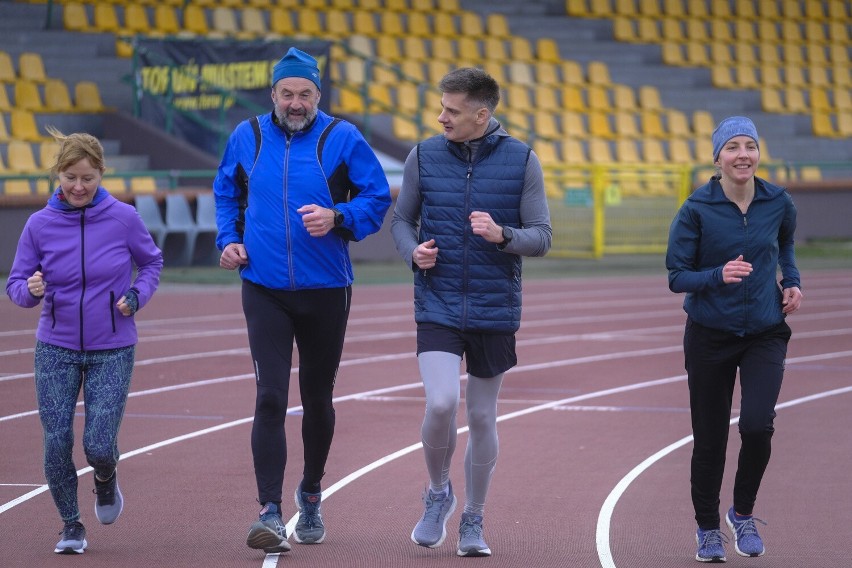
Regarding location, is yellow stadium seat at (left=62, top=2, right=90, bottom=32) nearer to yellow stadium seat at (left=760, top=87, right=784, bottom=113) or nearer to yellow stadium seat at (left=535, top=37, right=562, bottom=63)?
yellow stadium seat at (left=535, top=37, right=562, bottom=63)

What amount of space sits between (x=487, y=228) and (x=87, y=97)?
19732 millimetres

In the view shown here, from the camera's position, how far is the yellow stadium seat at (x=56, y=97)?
78.0 feet

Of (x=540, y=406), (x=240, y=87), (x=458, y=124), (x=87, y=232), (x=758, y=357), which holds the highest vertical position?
(x=240, y=87)

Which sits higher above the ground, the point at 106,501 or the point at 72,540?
the point at 106,501

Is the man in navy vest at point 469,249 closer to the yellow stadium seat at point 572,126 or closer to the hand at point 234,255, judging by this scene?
the hand at point 234,255

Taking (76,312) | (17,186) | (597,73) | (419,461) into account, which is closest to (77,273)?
(76,312)

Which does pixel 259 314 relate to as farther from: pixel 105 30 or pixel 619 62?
pixel 619 62

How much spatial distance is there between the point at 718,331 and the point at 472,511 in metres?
1.23

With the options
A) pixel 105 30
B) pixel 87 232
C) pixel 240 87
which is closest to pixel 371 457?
pixel 87 232

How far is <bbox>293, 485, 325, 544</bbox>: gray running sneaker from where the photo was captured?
615 cm

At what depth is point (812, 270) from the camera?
22.0 metres

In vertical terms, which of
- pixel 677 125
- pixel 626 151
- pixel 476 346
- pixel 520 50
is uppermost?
pixel 520 50

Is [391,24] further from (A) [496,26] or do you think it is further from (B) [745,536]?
(B) [745,536]

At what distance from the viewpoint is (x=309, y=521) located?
618 centimetres
